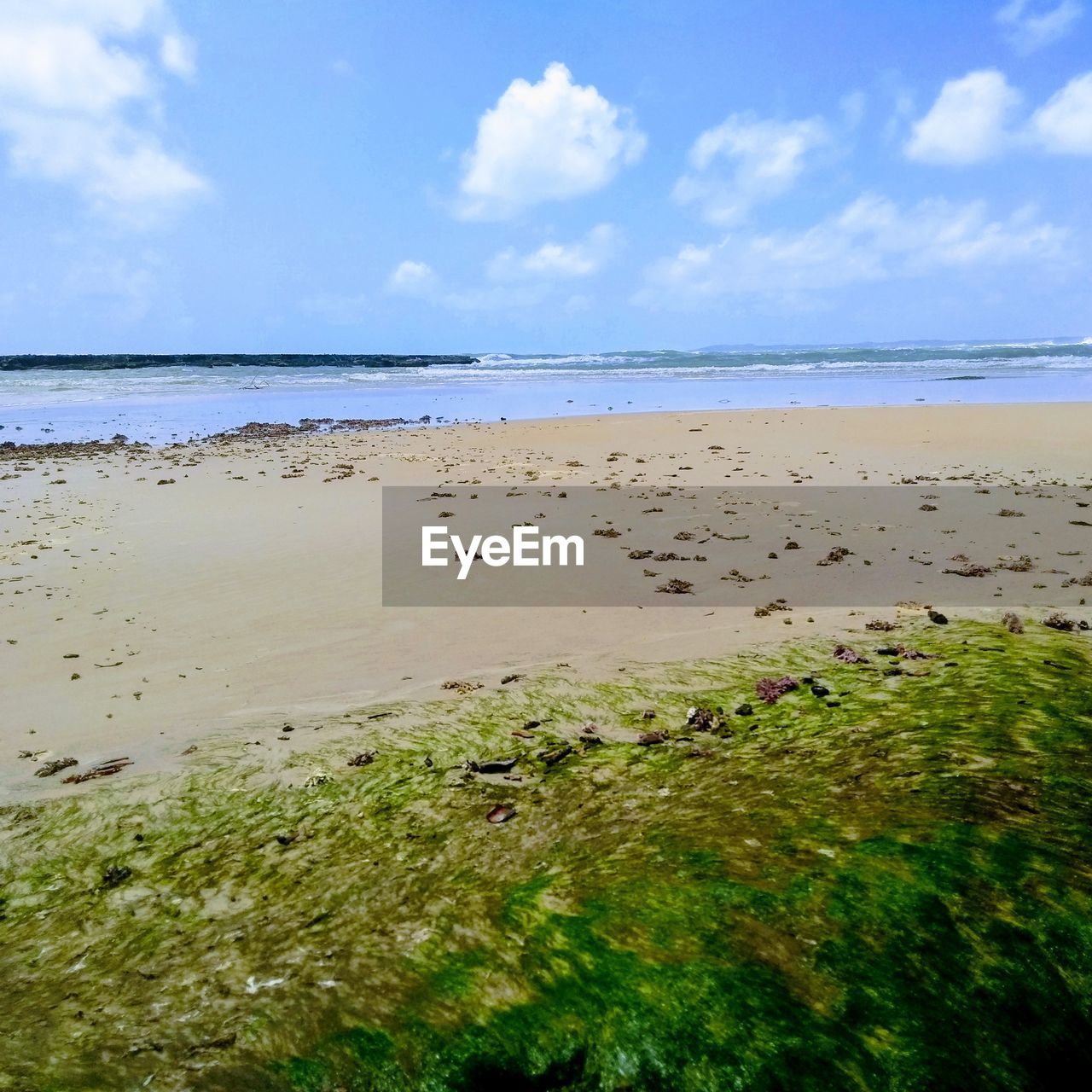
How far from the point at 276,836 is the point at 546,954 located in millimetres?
1534

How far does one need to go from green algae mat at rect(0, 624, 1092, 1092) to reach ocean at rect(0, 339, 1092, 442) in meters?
19.2

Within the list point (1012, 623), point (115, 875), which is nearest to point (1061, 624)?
point (1012, 623)

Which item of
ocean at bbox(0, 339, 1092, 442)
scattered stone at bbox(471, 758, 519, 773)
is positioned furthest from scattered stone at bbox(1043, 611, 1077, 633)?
ocean at bbox(0, 339, 1092, 442)

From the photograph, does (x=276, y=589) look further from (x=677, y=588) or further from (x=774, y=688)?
(x=774, y=688)

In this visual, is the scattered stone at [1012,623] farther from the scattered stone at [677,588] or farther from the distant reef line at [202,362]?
the distant reef line at [202,362]

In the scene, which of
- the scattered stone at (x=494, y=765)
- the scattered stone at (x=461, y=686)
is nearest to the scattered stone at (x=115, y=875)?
the scattered stone at (x=494, y=765)

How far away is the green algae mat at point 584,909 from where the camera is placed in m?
2.13

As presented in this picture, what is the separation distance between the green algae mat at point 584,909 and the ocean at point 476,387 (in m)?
19.2

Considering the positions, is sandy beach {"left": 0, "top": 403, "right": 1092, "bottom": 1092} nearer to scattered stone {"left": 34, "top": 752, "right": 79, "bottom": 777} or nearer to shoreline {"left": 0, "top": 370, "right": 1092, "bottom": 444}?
scattered stone {"left": 34, "top": 752, "right": 79, "bottom": 777}

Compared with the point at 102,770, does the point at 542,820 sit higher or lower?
higher

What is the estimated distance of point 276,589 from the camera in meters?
7.72

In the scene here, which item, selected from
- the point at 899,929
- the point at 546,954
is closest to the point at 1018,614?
the point at 899,929

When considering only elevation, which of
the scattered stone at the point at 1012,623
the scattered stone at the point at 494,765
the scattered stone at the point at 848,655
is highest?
the scattered stone at the point at 1012,623

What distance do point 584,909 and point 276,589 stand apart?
587 cm
